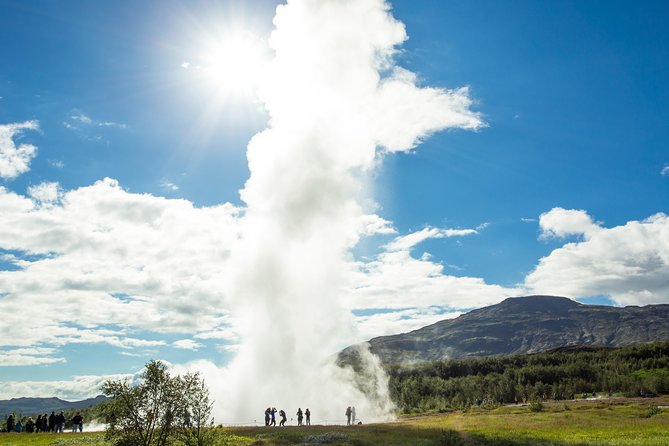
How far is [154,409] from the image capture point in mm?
29109

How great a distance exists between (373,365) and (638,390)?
79604 mm

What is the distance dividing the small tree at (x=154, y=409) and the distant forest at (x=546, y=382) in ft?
313

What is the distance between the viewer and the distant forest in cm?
12431

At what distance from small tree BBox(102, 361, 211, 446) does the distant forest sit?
95503mm

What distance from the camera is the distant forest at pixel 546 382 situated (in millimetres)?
124312

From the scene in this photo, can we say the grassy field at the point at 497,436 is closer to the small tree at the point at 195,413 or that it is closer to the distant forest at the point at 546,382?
the small tree at the point at 195,413

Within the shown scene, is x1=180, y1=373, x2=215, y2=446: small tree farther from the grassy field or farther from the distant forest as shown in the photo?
the distant forest

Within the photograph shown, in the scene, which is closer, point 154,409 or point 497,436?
point 154,409

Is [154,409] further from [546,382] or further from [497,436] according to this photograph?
[546,382]

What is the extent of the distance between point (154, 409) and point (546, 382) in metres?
149

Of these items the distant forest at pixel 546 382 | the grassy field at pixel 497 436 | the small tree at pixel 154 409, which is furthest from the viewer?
the distant forest at pixel 546 382

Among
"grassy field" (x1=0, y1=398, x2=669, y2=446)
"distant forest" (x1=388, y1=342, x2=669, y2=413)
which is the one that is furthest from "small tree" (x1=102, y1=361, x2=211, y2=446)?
"distant forest" (x1=388, y1=342, x2=669, y2=413)

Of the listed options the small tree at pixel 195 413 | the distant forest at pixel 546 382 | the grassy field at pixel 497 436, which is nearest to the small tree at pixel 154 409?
the small tree at pixel 195 413

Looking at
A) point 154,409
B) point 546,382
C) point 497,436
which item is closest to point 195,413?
point 154,409
